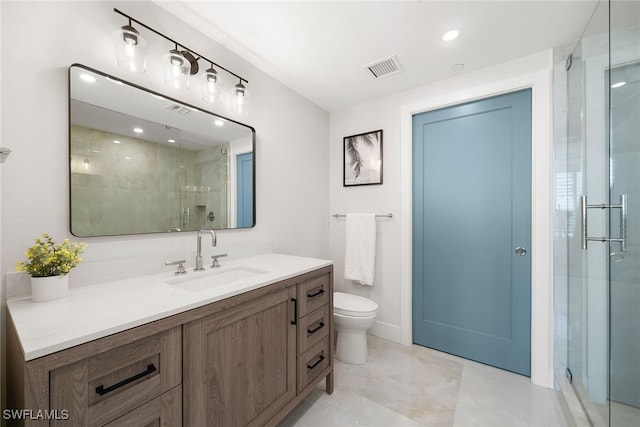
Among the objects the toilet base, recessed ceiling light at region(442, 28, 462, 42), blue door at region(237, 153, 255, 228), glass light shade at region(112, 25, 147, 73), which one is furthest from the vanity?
recessed ceiling light at region(442, 28, 462, 42)

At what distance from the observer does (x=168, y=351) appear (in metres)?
0.86

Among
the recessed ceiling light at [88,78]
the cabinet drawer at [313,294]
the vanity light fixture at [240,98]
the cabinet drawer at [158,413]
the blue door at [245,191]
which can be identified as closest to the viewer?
the cabinet drawer at [158,413]

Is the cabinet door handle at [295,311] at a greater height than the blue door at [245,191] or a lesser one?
lesser

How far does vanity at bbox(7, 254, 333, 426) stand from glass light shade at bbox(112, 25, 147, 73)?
3.42 feet

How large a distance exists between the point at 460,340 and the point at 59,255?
102 inches

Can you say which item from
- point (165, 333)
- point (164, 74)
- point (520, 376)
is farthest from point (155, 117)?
point (520, 376)

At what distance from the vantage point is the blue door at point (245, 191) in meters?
1.83

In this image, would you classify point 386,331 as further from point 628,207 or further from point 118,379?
point 118,379

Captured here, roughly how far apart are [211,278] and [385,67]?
1.94m

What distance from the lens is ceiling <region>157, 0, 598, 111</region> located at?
1.42 metres

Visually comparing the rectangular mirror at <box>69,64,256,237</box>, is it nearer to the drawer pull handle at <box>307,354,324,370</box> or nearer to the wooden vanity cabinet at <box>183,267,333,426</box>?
the wooden vanity cabinet at <box>183,267,333,426</box>

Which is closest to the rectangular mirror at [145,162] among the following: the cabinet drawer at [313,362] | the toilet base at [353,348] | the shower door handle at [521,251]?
the cabinet drawer at [313,362]

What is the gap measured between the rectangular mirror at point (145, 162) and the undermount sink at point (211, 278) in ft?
0.98

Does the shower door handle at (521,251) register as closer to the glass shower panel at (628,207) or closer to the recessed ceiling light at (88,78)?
the glass shower panel at (628,207)
